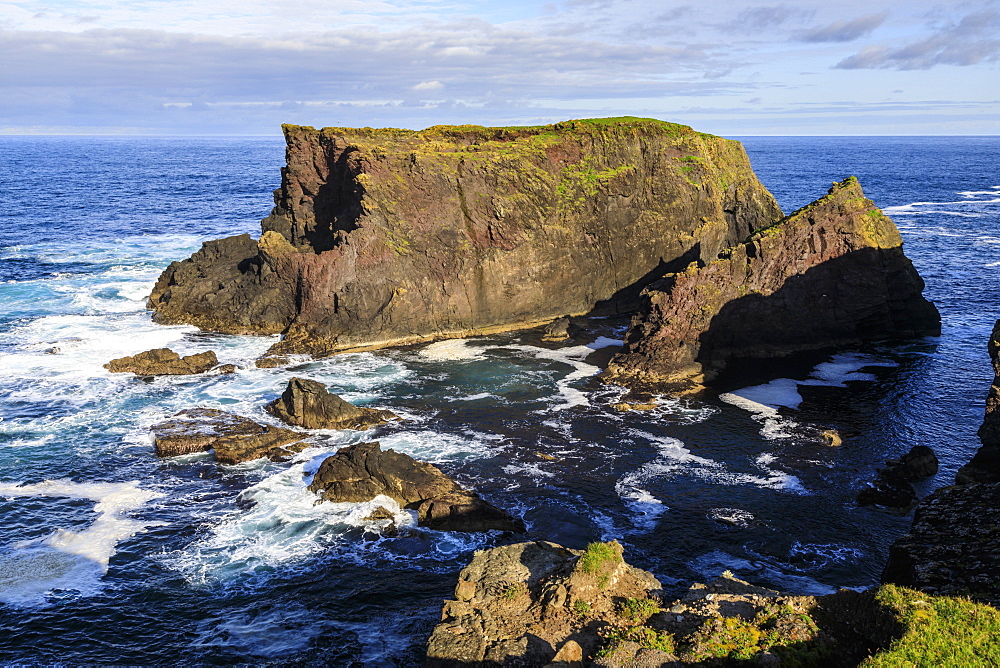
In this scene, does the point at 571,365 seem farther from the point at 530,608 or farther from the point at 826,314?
the point at 530,608

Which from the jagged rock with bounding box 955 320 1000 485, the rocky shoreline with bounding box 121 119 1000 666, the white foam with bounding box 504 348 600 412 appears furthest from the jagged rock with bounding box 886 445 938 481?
the white foam with bounding box 504 348 600 412

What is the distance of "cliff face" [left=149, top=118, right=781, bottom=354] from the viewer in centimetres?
5431

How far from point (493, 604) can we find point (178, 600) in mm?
12318

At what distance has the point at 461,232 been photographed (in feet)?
187

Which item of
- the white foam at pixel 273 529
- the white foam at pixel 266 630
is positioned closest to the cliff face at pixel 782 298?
the white foam at pixel 273 529

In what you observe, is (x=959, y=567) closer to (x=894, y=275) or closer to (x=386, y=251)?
(x=894, y=275)

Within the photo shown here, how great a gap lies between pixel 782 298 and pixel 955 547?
32.3 metres

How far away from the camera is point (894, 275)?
5234cm

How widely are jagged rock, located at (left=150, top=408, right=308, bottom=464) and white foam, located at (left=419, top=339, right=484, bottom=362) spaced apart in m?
14.4

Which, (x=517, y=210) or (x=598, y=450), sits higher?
(x=517, y=210)

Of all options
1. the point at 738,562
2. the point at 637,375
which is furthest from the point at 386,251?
the point at 738,562

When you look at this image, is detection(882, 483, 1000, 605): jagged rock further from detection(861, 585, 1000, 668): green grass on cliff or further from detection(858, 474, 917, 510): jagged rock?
detection(858, 474, 917, 510): jagged rock

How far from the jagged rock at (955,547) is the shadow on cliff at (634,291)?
129ft

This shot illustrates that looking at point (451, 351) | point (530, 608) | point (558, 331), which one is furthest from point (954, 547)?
point (558, 331)
